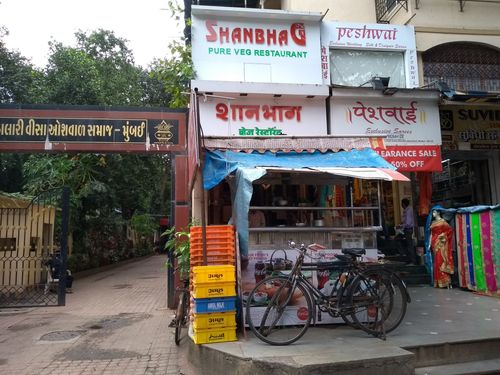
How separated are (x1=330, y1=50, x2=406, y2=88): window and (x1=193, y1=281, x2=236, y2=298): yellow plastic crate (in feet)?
23.9

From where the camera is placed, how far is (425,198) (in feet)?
34.3

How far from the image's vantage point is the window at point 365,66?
35.2ft

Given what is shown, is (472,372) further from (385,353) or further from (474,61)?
(474,61)

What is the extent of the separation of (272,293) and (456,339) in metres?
2.21

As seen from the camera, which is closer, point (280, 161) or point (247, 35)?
point (280, 161)

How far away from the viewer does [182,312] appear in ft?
21.6

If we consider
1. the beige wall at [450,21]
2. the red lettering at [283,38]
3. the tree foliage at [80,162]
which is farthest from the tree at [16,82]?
the beige wall at [450,21]

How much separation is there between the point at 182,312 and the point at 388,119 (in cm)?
649

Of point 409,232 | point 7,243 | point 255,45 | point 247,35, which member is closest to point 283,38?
point 255,45

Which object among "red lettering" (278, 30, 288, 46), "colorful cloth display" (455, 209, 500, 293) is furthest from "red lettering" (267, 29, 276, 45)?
"colorful cloth display" (455, 209, 500, 293)

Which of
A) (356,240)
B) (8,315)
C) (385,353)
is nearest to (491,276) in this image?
(356,240)

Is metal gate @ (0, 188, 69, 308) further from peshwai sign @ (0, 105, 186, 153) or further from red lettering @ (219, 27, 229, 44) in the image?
red lettering @ (219, 27, 229, 44)

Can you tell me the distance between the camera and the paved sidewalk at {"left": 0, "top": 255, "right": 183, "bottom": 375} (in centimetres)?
562

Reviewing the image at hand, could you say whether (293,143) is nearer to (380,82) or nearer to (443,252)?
(380,82)
